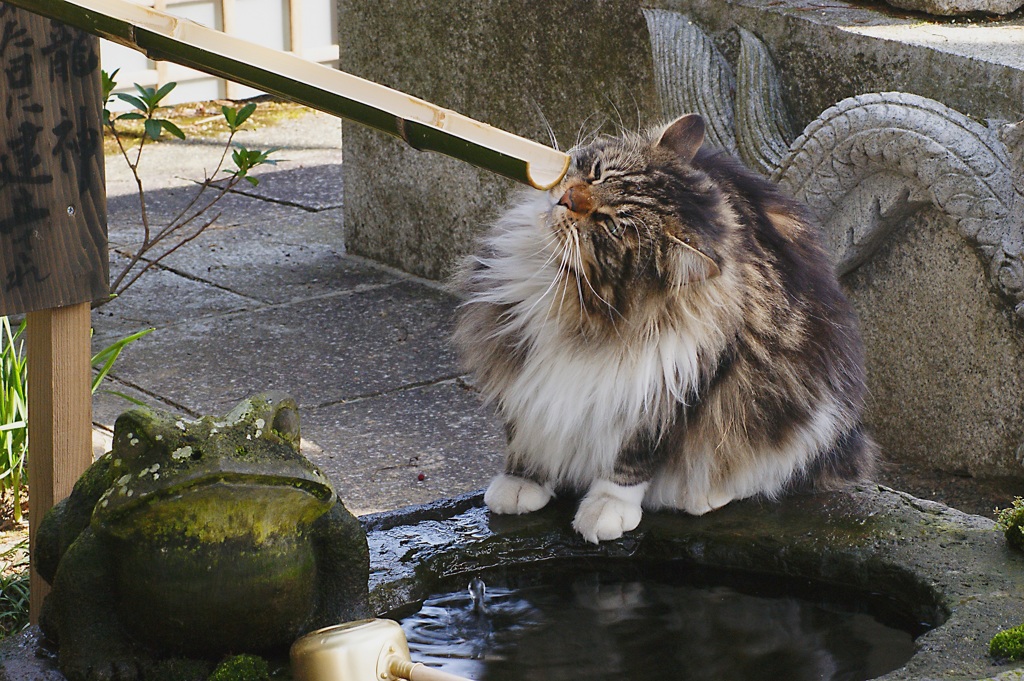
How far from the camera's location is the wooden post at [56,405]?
2.60 metres

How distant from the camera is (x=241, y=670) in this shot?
1910 millimetres

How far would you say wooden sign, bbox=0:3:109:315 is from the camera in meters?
2.39

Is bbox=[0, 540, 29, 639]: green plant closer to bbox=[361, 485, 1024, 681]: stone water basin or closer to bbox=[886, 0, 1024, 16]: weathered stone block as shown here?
bbox=[361, 485, 1024, 681]: stone water basin

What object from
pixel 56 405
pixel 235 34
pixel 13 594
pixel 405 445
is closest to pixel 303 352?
pixel 405 445

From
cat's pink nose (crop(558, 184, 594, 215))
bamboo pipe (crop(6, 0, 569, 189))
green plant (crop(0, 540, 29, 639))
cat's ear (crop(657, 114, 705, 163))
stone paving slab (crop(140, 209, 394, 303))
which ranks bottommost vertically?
green plant (crop(0, 540, 29, 639))

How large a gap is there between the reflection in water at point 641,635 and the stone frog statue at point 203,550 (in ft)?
1.04

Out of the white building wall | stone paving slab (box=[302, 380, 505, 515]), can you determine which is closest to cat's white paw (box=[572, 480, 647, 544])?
stone paving slab (box=[302, 380, 505, 515])

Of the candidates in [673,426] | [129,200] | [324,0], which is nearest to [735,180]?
[673,426]

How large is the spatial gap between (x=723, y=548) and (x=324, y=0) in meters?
7.61

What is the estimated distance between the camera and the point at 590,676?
210cm

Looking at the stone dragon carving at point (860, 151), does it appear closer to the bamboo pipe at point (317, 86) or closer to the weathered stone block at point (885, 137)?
the weathered stone block at point (885, 137)

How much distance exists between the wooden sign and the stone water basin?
0.85 m

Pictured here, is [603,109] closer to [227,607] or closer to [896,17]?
[896,17]

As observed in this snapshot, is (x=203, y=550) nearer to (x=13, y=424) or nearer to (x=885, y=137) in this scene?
(x=13, y=424)
